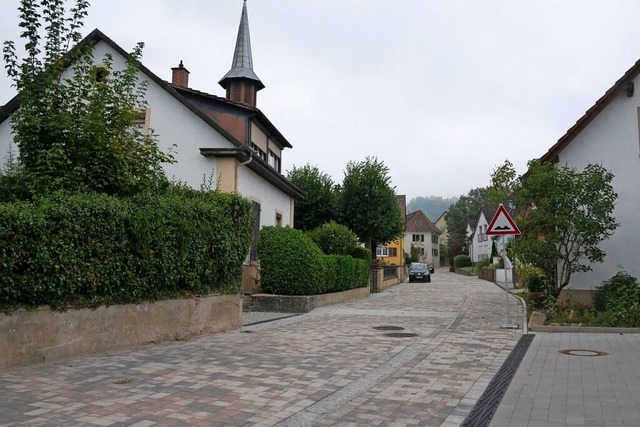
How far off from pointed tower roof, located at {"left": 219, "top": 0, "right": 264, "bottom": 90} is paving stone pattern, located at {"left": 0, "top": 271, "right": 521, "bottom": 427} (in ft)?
52.1

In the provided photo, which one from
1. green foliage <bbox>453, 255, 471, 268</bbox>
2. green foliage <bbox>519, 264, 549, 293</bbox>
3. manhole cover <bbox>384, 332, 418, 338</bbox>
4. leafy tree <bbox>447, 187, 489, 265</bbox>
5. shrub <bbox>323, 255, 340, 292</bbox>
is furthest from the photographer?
leafy tree <bbox>447, 187, 489, 265</bbox>

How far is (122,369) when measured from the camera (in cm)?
750

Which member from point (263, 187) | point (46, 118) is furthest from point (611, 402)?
point (263, 187)

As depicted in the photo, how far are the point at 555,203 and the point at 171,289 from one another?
371 inches

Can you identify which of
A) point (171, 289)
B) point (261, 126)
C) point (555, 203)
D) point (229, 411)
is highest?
point (261, 126)

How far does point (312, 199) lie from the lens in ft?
109

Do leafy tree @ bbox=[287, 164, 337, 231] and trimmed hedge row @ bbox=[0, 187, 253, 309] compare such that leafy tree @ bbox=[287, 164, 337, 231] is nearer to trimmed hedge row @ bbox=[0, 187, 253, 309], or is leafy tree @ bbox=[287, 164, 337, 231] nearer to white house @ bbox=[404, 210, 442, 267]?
trimmed hedge row @ bbox=[0, 187, 253, 309]

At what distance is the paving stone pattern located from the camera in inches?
214

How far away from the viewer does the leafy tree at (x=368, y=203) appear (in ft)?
112

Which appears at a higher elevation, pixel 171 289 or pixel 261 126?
pixel 261 126

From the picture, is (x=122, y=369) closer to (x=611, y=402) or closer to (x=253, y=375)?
(x=253, y=375)

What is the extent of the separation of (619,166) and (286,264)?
985 cm

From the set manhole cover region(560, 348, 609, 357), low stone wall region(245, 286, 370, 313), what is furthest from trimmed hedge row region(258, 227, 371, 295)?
manhole cover region(560, 348, 609, 357)

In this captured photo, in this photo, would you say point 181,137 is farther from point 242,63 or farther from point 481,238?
point 481,238
